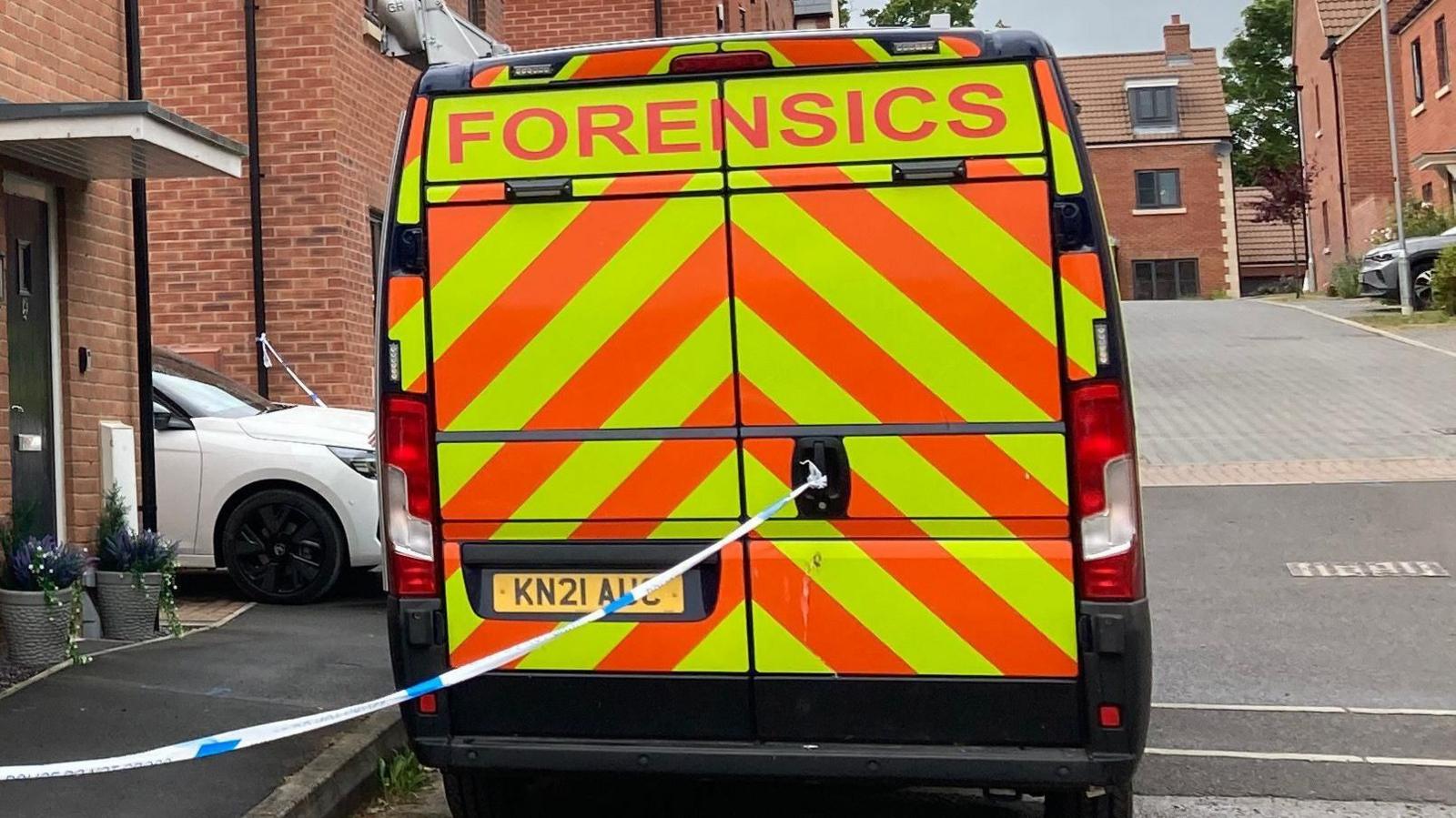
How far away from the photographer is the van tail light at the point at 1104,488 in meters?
3.99

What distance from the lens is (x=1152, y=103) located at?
5481 centimetres

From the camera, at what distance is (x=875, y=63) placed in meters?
4.17

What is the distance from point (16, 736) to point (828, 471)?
3.50m

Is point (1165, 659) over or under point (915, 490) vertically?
under

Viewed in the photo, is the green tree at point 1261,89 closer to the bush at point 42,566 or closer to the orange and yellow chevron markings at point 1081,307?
the bush at point 42,566

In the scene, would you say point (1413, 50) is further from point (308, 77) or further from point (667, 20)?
point (308, 77)

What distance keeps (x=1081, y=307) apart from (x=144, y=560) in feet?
18.5

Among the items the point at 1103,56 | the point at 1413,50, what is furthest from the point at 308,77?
the point at 1103,56

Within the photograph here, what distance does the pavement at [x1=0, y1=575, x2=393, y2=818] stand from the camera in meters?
5.09

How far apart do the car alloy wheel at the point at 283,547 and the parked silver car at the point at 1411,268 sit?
2246cm

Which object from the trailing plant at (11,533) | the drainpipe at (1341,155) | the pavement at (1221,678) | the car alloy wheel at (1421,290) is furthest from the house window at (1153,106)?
the trailing plant at (11,533)

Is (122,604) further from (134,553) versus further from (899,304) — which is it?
(899,304)

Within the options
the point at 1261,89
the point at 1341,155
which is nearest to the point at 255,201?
the point at 1341,155

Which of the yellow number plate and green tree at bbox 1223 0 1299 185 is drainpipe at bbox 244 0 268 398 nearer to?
the yellow number plate
